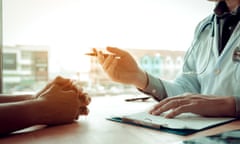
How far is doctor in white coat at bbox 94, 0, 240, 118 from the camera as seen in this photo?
1005 mm

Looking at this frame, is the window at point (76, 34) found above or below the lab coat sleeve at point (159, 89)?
above

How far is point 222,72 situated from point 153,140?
0.56 meters

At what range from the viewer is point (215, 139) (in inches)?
21.8

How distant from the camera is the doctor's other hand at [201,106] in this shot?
80cm

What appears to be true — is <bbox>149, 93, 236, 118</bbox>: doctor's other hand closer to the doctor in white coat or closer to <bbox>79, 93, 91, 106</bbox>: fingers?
the doctor in white coat

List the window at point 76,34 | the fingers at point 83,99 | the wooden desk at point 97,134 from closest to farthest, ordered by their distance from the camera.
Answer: the wooden desk at point 97,134 → the fingers at point 83,99 → the window at point 76,34

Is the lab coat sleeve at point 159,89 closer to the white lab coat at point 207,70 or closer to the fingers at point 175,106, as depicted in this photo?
the white lab coat at point 207,70

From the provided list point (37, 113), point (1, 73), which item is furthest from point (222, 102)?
point (1, 73)

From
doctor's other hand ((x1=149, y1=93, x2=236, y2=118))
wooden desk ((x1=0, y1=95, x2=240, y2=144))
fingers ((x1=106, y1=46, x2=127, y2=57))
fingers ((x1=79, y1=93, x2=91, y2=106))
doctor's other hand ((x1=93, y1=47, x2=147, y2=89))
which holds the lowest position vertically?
wooden desk ((x1=0, y1=95, x2=240, y2=144))

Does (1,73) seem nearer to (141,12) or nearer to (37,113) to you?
(37,113)

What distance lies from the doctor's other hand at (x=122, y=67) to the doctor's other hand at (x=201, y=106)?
0.27 meters

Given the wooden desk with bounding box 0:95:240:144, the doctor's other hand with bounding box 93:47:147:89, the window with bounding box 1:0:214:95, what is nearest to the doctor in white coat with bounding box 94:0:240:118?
the doctor's other hand with bounding box 93:47:147:89

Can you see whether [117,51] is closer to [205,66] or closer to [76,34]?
[205,66]

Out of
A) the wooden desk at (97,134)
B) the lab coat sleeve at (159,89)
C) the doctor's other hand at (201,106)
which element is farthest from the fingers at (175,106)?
the lab coat sleeve at (159,89)
